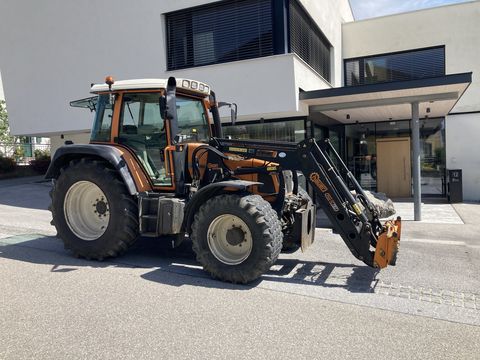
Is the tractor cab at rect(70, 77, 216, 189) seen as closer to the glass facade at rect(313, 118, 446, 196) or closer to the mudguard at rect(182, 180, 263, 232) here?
the mudguard at rect(182, 180, 263, 232)

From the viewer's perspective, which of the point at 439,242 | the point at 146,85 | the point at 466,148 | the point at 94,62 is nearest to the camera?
the point at 146,85

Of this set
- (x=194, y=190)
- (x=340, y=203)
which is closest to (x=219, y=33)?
(x=194, y=190)

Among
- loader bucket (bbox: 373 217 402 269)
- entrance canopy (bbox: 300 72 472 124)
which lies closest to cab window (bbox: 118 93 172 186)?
loader bucket (bbox: 373 217 402 269)

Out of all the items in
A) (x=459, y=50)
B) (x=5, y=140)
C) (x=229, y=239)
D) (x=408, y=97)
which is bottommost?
(x=229, y=239)

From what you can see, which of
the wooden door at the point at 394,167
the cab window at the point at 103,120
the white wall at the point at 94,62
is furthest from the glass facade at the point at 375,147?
the cab window at the point at 103,120

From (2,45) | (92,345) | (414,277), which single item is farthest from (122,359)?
(2,45)

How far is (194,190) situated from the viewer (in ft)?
19.4

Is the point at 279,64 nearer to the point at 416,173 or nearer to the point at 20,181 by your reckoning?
the point at 416,173

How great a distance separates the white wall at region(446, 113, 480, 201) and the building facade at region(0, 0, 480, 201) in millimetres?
35

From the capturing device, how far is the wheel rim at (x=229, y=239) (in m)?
5.15

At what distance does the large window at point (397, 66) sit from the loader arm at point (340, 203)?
10703 mm

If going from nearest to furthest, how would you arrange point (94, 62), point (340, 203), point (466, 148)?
point (340, 203) → point (94, 62) → point (466, 148)

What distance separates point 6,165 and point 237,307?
59.4ft

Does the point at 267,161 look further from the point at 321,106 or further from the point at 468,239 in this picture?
the point at 321,106
